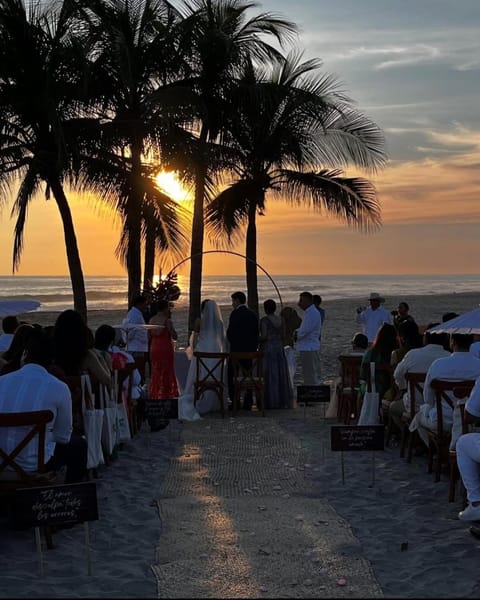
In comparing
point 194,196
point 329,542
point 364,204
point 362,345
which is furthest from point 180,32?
point 329,542

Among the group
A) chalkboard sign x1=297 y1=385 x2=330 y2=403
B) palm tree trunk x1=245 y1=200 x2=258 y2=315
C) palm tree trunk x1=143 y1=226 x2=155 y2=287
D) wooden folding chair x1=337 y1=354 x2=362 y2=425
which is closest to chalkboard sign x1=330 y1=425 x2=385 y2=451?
chalkboard sign x1=297 y1=385 x2=330 y2=403

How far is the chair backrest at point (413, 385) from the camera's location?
25.4 ft

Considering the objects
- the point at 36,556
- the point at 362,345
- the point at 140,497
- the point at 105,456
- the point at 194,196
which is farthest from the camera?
the point at 194,196

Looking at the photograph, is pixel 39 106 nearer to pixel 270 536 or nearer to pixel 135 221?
pixel 135 221

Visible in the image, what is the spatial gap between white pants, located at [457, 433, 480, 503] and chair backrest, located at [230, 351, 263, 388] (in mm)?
5846

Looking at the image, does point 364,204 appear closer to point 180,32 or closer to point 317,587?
point 180,32

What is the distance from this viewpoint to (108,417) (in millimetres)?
7762

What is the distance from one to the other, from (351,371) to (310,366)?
2862mm

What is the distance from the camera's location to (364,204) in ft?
63.9

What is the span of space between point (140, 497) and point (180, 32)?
12455mm

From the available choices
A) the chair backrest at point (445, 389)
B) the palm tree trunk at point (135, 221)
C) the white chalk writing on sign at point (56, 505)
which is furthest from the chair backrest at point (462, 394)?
the palm tree trunk at point (135, 221)

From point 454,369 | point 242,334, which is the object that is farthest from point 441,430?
point 242,334

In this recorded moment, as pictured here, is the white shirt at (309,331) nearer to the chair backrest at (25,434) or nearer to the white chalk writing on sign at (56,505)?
the chair backrest at (25,434)

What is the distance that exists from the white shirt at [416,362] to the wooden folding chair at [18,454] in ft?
12.5
